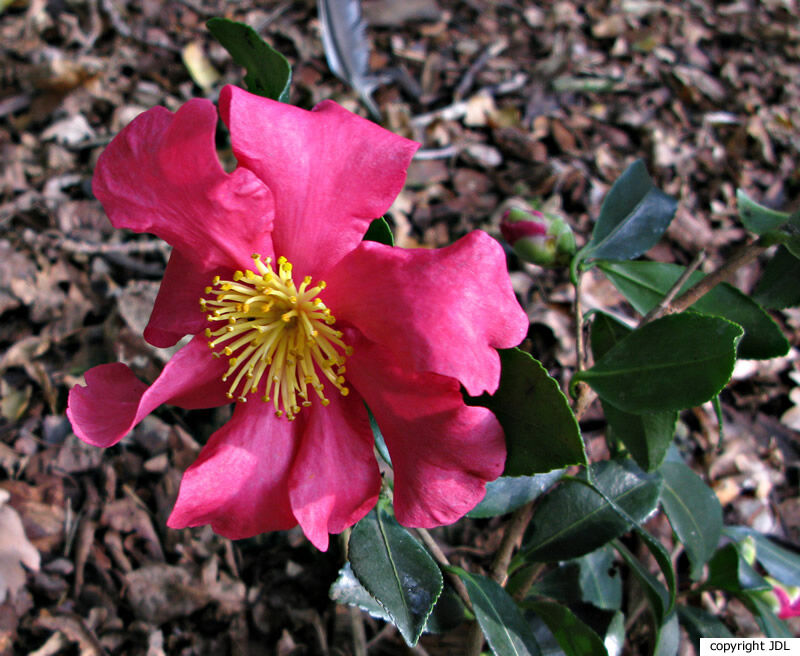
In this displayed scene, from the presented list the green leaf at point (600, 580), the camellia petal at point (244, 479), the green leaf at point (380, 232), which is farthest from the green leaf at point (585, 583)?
the green leaf at point (380, 232)

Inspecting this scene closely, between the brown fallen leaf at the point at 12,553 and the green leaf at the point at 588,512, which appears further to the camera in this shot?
the brown fallen leaf at the point at 12,553

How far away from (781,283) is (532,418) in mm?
569

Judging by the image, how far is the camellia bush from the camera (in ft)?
2.62

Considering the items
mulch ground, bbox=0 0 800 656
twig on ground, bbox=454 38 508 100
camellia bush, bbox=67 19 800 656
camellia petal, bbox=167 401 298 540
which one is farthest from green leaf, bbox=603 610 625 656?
twig on ground, bbox=454 38 508 100

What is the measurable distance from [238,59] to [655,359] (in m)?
0.82

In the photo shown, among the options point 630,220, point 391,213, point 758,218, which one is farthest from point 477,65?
point 758,218

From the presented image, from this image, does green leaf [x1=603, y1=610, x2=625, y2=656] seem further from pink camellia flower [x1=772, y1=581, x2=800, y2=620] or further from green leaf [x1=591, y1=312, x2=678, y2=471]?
pink camellia flower [x1=772, y1=581, x2=800, y2=620]

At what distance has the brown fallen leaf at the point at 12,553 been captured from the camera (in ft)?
4.57

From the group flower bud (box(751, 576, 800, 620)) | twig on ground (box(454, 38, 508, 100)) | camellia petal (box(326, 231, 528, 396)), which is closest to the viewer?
camellia petal (box(326, 231, 528, 396))

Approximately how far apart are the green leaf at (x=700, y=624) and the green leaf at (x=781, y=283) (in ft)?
2.19

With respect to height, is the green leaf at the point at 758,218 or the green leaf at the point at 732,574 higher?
the green leaf at the point at 758,218

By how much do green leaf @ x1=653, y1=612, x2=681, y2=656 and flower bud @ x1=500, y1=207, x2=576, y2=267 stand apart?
697 millimetres

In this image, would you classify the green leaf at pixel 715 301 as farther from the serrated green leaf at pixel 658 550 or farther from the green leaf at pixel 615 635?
the green leaf at pixel 615 635

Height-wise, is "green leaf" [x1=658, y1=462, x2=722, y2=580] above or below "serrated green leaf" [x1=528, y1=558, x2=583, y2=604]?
above
